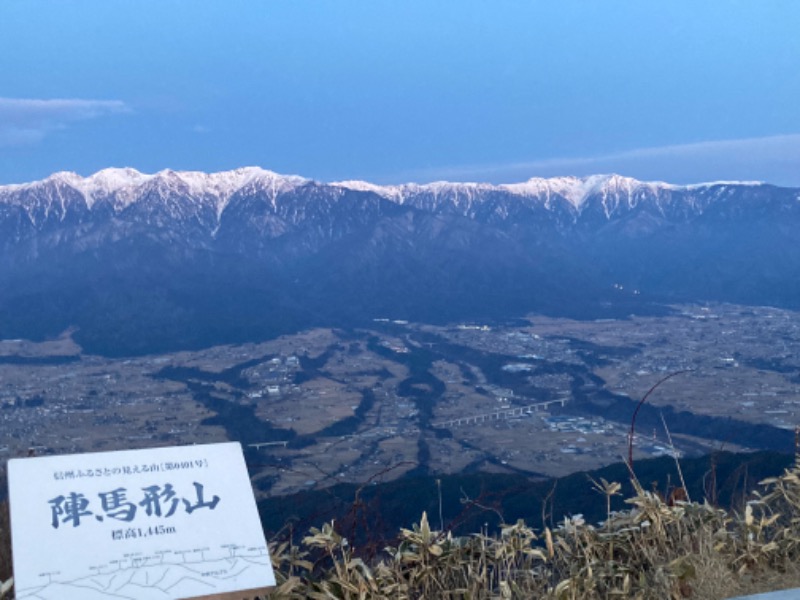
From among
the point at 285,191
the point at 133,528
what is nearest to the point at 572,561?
the point at 133,528

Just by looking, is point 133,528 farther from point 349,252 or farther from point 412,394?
point 349,252

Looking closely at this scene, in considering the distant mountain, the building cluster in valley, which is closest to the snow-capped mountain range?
the distant mountain

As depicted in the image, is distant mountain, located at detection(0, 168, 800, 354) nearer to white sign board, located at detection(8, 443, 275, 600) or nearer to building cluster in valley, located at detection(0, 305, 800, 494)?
building cluster in valley, located at detection(0, 305, 800, 494)

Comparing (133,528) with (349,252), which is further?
(349,252)

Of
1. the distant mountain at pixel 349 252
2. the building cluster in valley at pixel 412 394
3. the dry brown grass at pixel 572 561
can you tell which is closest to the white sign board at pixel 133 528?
the dry brown grass at pixel 572 561

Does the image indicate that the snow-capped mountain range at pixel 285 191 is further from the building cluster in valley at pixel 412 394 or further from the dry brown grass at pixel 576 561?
the dry brown grass at pixel 576 561

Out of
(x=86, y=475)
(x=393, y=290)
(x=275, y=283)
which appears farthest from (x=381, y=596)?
(x=275, y=283)
